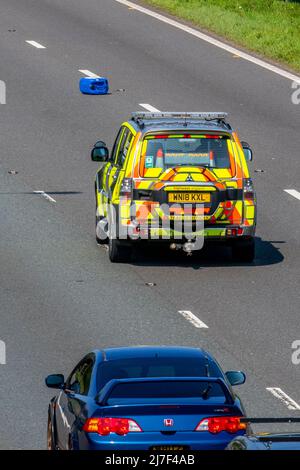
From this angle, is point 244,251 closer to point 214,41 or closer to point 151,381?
point 151,381

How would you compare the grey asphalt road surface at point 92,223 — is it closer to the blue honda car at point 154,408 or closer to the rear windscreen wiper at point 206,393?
the blue honda car at point 154,408

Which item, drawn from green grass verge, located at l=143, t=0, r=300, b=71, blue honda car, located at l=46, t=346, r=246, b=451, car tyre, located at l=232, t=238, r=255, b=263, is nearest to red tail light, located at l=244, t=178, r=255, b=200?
car tyre, located at l=232, t=238, r=255, b=263

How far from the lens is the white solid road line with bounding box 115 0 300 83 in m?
41.4

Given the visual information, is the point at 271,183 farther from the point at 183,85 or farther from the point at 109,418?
the point at 109,418

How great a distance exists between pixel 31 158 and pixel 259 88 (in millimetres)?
7674

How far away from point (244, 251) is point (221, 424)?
12502 mm

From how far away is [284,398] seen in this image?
19.0 meters

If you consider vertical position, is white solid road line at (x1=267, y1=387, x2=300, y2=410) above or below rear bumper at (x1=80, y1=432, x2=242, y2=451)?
below

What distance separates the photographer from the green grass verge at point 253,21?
140 feet

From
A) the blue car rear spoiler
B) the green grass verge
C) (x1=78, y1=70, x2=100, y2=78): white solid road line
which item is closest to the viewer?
the blue car rear spoiler

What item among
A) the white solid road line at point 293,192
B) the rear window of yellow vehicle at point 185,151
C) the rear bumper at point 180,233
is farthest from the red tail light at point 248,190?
the white solid road line at point 293,192

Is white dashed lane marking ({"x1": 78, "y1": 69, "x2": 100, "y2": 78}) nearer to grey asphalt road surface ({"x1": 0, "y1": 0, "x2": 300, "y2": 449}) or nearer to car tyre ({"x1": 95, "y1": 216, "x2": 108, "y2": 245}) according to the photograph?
grey asphalt road surface ({"x1": 0, "y1": 0, "x2": 300, "y2": 449})

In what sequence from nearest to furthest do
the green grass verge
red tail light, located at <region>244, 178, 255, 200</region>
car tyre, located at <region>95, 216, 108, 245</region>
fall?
red tail light, located at <region>244, 178, 255, 200</region> → car tyre, located at <region>95, 216, 108, 245</region> → the green grass verge

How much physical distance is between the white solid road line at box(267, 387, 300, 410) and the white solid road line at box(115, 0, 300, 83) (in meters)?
21.9
